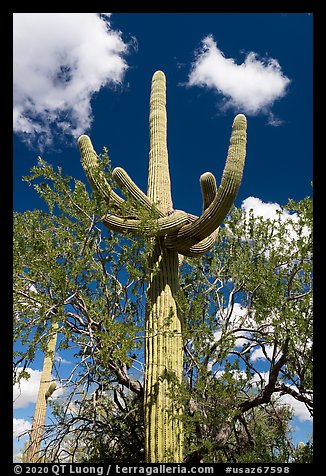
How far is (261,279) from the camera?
6176 millimetres

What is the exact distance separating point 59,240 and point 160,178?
194cm

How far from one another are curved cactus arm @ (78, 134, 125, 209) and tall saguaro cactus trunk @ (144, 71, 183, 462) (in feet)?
1.98

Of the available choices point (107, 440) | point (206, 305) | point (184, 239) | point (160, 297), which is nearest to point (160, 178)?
point (184, 239)

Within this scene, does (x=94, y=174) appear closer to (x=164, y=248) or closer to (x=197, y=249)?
(x=164, y=248)

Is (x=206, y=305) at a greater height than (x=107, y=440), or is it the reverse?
(x=206, y=305)

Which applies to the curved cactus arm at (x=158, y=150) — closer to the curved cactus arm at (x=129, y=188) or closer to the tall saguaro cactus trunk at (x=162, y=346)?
the tall saguaro cactus trunk at (x=162, y=346)

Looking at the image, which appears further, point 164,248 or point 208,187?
point 164,248

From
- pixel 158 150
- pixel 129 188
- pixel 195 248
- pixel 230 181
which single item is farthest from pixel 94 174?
pixel 195 248

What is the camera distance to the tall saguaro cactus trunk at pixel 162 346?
198 inches

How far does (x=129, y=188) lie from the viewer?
18.5ft

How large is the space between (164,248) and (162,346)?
124cm

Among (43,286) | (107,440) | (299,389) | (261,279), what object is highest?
(261,279)

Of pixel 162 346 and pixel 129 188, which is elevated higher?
pixel 129 188
